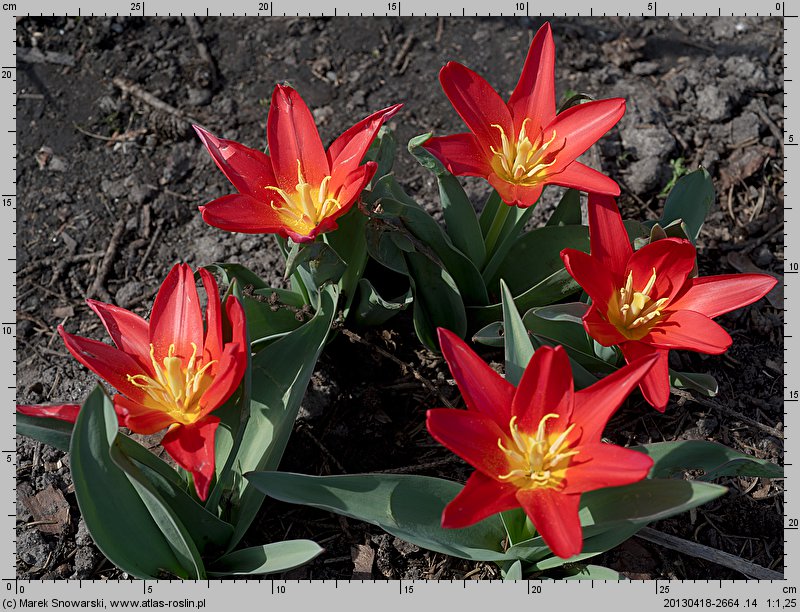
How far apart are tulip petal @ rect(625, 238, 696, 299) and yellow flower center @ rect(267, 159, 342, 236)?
2.55ft

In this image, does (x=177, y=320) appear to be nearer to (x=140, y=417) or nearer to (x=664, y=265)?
(x=140, y=417)

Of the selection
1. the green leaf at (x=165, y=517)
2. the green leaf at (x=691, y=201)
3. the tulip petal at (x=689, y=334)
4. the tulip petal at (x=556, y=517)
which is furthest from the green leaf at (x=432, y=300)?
the green leaf at (x=165, y=517)

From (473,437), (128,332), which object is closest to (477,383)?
(473,437)

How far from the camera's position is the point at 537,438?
5.20ft

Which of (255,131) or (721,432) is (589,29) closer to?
(255,131)

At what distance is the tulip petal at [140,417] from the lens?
1619 mm

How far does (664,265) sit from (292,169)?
3.27ft

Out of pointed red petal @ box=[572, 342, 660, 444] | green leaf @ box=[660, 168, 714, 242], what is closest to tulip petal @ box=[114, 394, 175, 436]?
pointed red petal @ box=[572, 342, 660, 444]

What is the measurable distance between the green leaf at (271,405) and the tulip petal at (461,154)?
54cm

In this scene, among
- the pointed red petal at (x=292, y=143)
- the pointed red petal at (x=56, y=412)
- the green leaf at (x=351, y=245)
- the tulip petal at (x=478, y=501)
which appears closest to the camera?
the tulip petal at (x=478, y=501)

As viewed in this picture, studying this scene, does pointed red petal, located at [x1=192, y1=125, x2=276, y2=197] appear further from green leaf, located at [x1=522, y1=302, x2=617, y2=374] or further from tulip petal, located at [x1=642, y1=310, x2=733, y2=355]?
tulip petal, located at [x1=642, y1=310, x2=733, y2=355]

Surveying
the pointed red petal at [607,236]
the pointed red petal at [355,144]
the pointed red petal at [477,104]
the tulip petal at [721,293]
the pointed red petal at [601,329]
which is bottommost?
the pointed red petal at [601,329]

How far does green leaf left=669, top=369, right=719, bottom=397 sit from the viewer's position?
214 centimetres

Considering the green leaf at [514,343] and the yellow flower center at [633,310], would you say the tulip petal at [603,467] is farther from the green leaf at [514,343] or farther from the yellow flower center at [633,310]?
the yellow flower center at [633,310]
